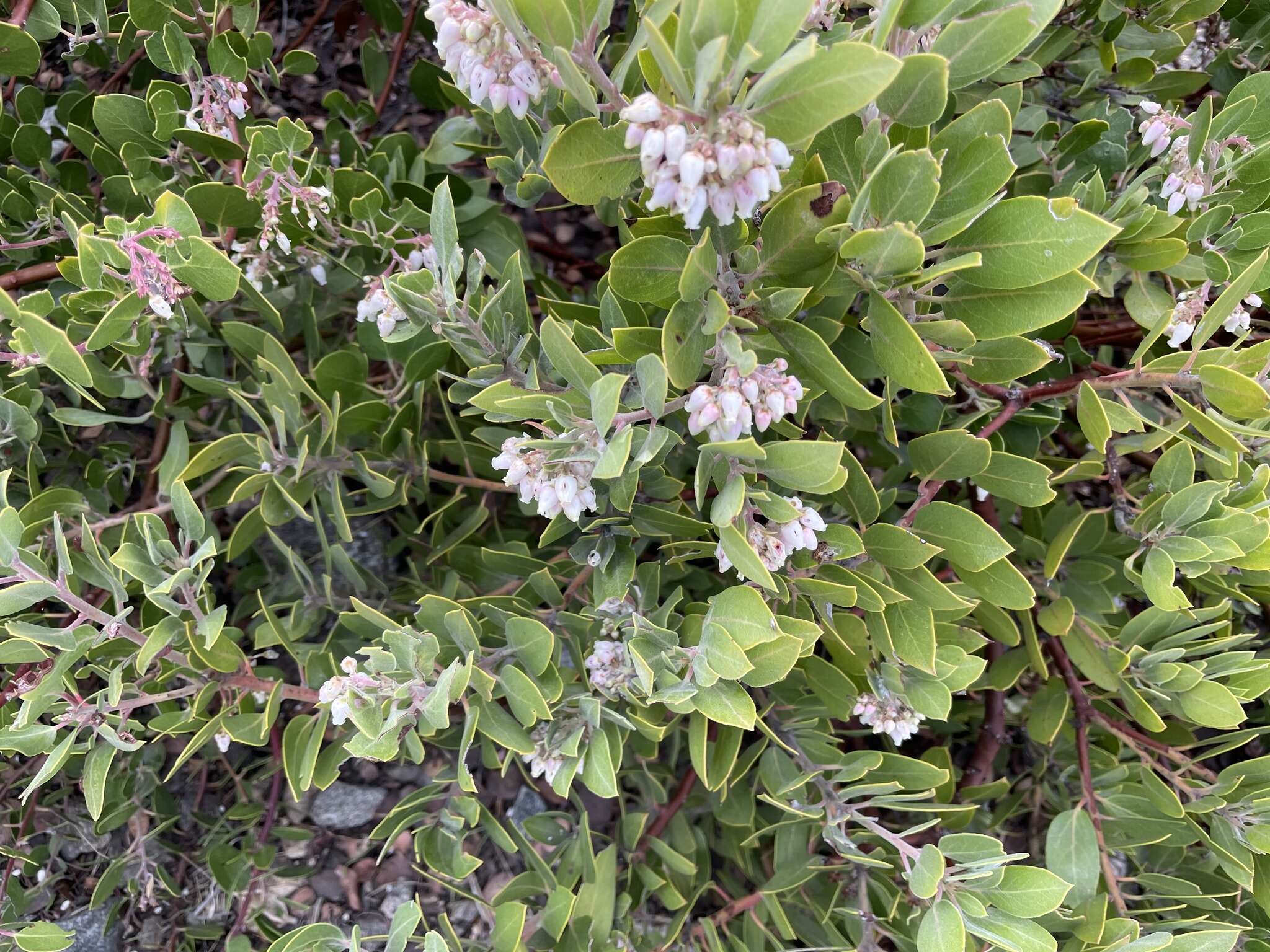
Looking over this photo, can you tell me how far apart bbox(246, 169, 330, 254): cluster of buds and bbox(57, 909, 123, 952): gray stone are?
6.40 ft

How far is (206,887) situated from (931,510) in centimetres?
235

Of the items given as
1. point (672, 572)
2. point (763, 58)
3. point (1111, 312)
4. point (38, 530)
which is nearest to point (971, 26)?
point (763, 58)

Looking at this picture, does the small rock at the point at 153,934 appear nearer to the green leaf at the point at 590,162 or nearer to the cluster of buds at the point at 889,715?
the cluster of buds at the point at 889,715

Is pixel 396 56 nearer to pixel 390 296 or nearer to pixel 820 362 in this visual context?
pixel 390 296

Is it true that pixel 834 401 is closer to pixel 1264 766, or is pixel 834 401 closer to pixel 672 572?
pixel 672 572

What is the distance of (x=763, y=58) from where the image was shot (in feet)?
2.77

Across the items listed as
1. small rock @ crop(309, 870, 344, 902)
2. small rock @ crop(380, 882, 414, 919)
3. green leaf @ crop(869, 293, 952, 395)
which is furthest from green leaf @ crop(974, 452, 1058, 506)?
small rock @ crop(309, 870, 344, 902)

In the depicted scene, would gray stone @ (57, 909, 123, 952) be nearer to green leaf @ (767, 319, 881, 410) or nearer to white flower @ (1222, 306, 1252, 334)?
green leaf @ (767, 319, 881, 410)

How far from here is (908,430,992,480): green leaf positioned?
1401mm

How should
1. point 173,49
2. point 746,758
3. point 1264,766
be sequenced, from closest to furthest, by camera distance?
point 173,49 → point 1264,766 → point 746,758

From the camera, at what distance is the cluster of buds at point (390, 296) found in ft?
4.68

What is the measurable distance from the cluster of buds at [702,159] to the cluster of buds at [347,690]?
842mm

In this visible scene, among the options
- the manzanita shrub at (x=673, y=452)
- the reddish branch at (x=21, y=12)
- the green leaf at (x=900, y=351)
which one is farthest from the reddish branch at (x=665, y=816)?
the reddish branch at (x=21, y=12)

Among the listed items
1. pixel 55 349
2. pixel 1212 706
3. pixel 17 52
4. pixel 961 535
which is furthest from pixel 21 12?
pixel 1212 706
